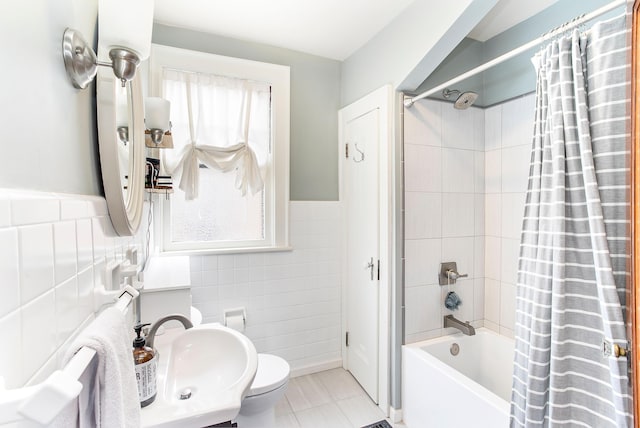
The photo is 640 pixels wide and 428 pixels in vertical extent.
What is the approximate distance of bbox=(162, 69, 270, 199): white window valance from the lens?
2.11 metres

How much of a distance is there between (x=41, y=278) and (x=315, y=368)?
7.72ft

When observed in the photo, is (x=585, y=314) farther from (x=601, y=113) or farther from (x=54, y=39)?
(x=54, y=39)

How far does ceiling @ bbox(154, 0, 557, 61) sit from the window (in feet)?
0.62

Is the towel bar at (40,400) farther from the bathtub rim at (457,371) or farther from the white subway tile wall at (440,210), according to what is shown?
the white subway tile wall at (440,210)

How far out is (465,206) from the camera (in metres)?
2.26

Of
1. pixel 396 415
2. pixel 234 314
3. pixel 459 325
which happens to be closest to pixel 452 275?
pixel 459 325

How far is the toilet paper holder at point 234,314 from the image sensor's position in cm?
222

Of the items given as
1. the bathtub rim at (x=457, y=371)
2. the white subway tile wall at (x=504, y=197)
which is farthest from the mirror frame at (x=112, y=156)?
the white subway tile wall at (x=504, y=197)

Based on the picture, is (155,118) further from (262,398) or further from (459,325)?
(459,325)

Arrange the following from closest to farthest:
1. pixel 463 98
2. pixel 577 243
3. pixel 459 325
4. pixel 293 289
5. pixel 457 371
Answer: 1. pixel 577 243
2. pixel 457 371
3. pixel 463 98
4. pixel 459 325
5. pixel 293 289

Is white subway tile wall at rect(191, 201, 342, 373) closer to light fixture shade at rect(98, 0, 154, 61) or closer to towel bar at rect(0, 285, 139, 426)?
light fixture shade at rect(98, 0, 154, 61)

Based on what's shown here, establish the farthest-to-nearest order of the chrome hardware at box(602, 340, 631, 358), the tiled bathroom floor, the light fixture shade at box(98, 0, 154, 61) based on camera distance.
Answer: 1. the tiled bathroom floor
2. the chrome hardware at box(602, 340, 631, 358)
3. the light fixture shade at box(98, 0, 154, 61)

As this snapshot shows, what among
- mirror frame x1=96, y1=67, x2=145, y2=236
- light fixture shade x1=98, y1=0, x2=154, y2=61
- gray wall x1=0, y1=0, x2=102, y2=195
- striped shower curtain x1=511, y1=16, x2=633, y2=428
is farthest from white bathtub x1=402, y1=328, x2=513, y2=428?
light fixture shade x1=98, y1=0, x2=154, y2=61

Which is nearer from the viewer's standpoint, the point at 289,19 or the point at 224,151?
the point at 289,19
